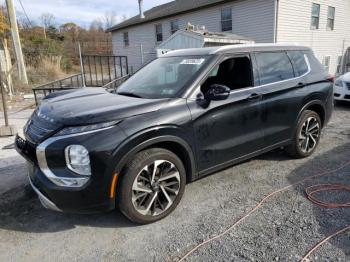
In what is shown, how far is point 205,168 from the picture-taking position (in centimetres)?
332

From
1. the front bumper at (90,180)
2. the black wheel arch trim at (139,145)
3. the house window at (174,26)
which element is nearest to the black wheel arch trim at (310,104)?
the black wheel arch trim at (139,145)

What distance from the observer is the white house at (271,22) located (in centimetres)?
1373

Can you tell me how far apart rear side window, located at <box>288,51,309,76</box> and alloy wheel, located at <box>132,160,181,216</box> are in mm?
2545

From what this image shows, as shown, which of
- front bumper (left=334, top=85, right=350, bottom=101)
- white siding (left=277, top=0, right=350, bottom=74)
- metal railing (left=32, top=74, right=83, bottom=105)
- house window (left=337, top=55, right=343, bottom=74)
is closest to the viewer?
metal railing (left=32, top=74, right=83, bottom=105)

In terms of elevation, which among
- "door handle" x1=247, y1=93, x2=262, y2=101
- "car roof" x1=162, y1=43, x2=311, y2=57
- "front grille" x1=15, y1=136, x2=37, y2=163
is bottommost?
"front grille" x1=15, y1=136, x2=37, y2=163

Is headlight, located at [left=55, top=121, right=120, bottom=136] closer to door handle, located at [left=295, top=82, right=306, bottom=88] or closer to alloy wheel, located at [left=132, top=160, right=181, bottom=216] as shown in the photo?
alloy wheel, located at [left=132, top=160, right=181, bottom=216]

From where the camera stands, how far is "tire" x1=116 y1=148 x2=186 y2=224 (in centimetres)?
271

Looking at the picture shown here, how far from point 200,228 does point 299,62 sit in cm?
297

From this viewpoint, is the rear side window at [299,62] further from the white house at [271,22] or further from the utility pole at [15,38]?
the utility pole at [15,38]

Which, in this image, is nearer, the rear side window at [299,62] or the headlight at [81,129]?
Answer: the headlight at [81,129]

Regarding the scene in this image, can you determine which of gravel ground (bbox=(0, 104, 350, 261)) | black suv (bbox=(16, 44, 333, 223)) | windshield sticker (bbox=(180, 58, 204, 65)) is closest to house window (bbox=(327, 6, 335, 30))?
black suv (bbox=(16, 44, 333, 223))

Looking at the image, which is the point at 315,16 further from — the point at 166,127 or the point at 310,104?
the point at 166,127

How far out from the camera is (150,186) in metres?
2.89

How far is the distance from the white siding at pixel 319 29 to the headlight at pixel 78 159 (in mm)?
13322
